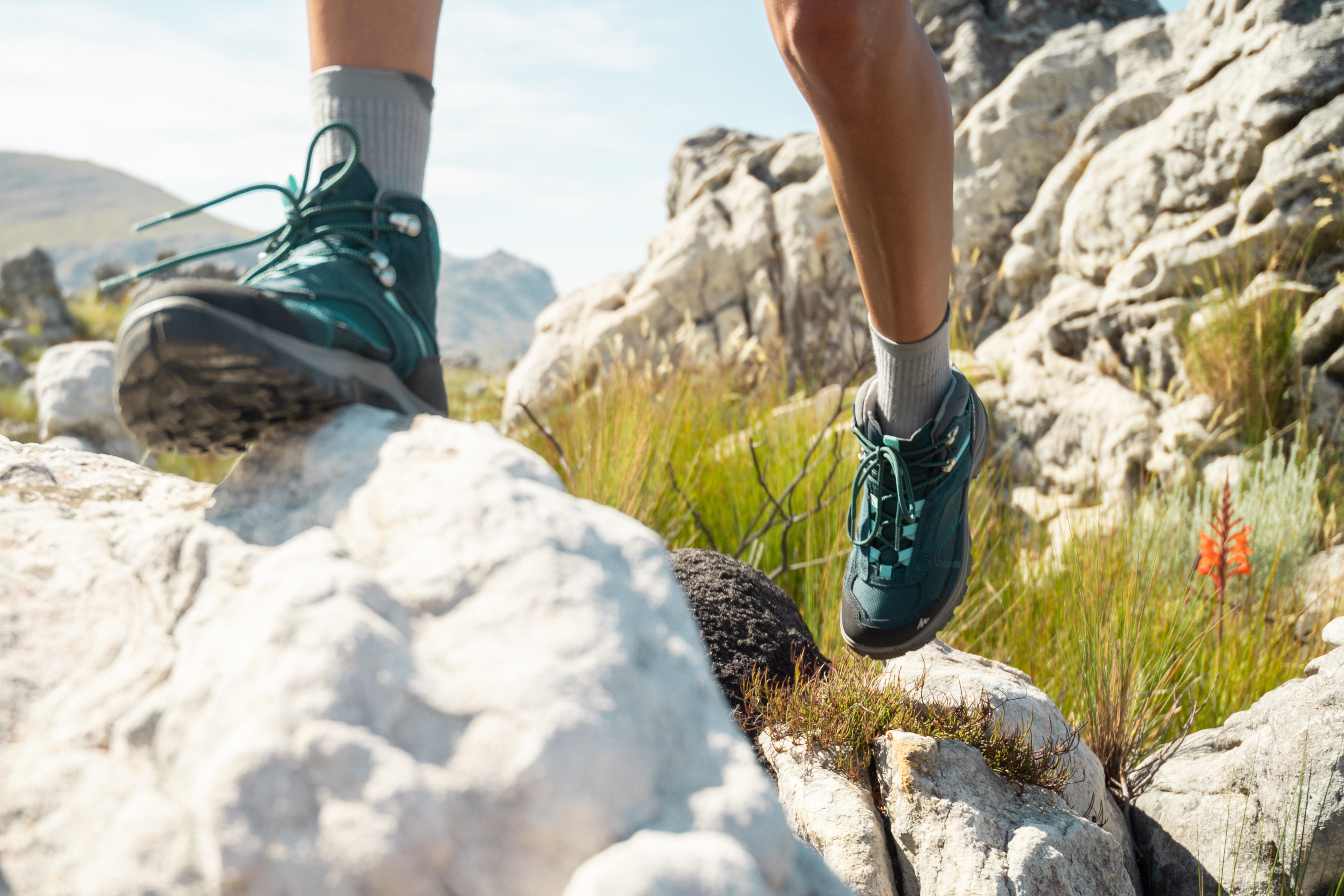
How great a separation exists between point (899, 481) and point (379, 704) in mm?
1185

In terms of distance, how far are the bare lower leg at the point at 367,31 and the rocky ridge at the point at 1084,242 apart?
2.89 m

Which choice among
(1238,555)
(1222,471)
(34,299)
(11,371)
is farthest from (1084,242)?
(34,299)

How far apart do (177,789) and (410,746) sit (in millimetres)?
229

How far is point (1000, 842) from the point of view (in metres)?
Result: 1.42

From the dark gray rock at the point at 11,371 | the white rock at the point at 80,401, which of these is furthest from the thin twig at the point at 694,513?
the dark gray rock at the point at 11,371

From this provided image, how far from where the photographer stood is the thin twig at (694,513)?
316 centimetres

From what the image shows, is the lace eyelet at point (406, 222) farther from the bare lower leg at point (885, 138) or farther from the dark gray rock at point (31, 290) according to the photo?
the dark gray rock at point (31, 290)

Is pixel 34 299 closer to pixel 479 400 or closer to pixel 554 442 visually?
pixel 479 400

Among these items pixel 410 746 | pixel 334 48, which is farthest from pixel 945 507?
pixel 334 48

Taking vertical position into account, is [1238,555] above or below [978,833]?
above

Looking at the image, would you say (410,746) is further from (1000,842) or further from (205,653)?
(1000,842)

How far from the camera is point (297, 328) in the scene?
42.4 inches

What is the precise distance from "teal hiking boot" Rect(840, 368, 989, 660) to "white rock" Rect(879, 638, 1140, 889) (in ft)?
0.36

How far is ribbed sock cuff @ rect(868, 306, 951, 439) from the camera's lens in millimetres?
1664
